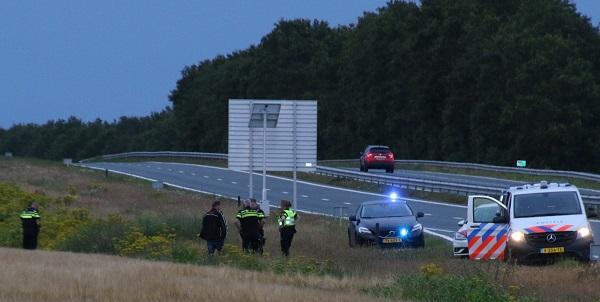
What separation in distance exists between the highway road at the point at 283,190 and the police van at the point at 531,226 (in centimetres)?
926

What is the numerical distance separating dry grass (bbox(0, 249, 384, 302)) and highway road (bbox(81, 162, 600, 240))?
15.9 metres

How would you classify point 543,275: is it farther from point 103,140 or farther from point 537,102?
point 103,140

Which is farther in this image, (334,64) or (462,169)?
(334,64)

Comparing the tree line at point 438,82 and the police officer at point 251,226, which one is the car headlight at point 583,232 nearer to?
the police officer at point 251,226

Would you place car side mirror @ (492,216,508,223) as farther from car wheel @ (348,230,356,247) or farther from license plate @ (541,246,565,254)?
car wheel @ (348,230,356,247)

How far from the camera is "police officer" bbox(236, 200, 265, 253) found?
30.7m

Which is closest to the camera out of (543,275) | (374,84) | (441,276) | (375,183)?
(441,276)

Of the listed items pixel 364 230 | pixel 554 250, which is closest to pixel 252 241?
pixel 364 230

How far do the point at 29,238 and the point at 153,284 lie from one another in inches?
643

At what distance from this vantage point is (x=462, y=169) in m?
73.9

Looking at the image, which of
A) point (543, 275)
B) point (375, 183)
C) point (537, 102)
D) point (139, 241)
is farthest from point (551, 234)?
point (537, 102)

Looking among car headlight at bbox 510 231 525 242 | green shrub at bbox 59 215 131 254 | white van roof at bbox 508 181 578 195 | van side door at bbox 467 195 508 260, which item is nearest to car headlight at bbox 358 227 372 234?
van side door at bbox 467 195 508 260

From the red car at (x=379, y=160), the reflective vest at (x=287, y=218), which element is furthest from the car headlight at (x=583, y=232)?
the red car at (x=379, y=160)

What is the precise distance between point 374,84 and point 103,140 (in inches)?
2909
